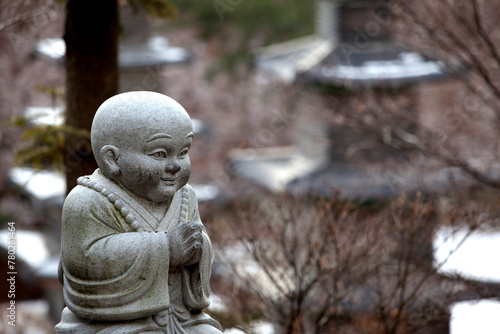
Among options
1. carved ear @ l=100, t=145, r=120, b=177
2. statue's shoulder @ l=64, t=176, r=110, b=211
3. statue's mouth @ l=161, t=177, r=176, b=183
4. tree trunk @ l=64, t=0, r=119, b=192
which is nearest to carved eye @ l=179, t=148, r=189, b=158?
statue's mouth @ l=161, t=177, r=176, b=183

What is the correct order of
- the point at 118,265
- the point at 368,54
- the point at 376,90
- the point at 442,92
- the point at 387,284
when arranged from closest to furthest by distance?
1. the point at 118,265
2. the point at 387,284
3. the point at 376,90
4. the point at 368,54
5. the point at 442,92

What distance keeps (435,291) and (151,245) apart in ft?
20.5

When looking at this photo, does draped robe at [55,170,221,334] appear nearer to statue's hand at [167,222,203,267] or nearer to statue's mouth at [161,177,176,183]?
statue's hand at [167,222,203,267]

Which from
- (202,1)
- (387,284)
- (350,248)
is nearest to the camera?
(350,248)

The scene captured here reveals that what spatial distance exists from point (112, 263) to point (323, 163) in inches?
397

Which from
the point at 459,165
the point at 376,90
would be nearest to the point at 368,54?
the point at 376,90

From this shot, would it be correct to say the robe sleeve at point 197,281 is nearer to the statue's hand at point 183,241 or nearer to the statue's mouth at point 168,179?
the statue's hand at point 183,241

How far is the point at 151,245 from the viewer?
3.90m

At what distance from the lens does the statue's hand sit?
395 cm

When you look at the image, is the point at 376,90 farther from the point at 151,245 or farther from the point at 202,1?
the point at 202,1

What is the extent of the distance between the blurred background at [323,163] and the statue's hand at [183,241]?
10.0ft

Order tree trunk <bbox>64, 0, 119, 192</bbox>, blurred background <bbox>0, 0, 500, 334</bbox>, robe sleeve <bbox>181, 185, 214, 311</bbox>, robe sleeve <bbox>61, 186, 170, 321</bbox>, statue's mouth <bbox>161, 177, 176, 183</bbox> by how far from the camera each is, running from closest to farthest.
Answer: robe sleeve <bbox>61, 186, 170, 321</bbox> → statue's mouth <bbox>161, 177, 176, 183</bbox> → robe sleeve <bbox>181, 185, 214, 311</bbox> → tree trunk <bbox>64, 0, 119, 192</bbox> → blurred background <bbox>0, 0, 500, 334</bbox>

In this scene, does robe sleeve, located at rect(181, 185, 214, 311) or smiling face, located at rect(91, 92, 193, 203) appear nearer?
smiling face, located at rect(91, 92, 193, 203)

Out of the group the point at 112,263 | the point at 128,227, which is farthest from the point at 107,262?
the point at 128,227
